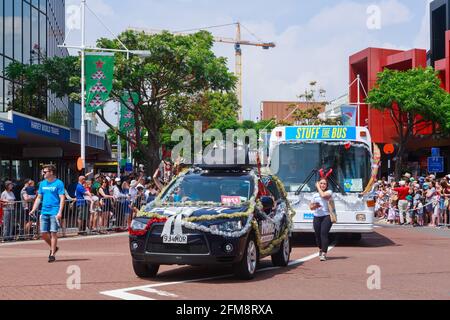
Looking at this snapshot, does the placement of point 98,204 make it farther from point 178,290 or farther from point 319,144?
point 178,290

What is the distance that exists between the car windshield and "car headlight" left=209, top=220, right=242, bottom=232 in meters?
0.81

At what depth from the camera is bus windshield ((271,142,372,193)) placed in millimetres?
17609

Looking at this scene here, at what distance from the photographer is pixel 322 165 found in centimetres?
1767

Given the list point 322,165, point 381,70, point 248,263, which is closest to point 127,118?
point 322,165

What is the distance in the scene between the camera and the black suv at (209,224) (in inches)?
411

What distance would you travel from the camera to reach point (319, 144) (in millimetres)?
17906

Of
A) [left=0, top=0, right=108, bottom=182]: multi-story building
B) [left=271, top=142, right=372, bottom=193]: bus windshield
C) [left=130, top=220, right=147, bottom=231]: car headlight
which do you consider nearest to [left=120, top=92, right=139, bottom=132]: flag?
[left=0, top=0, right=108, bottom=182]: multi-story building

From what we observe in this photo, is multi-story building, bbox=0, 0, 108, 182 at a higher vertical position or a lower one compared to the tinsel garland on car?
higher

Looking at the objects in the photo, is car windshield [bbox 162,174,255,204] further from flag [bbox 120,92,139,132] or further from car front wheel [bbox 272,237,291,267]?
flag [bbox 120,92,139,132]

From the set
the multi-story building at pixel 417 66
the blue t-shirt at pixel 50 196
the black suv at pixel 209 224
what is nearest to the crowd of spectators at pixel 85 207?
the blue t-shirt at pixel 50 196

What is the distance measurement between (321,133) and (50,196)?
743cm

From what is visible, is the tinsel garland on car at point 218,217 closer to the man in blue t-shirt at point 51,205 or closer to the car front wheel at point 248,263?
the car front wheel at point 248,263

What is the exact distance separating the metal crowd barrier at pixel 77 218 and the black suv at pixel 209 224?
860 cm

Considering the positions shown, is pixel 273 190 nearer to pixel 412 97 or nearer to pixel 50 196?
pixel 50 196
